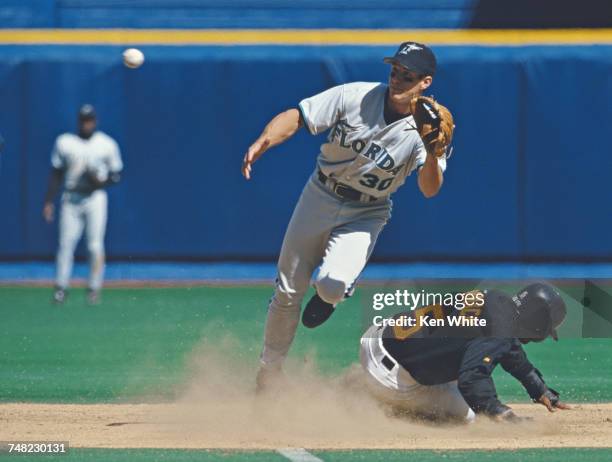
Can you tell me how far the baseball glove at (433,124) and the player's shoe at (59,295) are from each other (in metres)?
6.51

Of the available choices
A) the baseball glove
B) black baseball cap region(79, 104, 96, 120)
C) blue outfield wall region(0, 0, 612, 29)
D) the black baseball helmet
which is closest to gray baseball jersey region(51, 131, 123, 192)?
black baseball cap region(79, 104, 96, 120)

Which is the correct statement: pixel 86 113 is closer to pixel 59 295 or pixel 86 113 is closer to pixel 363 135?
pixel 59 295

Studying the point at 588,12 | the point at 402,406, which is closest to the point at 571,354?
the point at 402,406

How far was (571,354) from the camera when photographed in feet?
31.1

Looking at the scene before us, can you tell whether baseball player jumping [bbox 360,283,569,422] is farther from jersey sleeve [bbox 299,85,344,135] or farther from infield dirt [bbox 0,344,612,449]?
jersey sleeve [bbox 299,85,344,135]

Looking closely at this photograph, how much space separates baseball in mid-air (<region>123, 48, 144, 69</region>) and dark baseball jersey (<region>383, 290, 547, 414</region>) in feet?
22.6

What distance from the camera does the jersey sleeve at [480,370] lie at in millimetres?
6121

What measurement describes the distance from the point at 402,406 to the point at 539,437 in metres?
0.76

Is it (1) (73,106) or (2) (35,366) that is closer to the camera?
(2) (35,366)

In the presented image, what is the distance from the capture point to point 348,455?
221 inches

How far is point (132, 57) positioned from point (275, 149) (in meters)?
1.70

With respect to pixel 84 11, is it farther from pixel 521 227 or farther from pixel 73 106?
pixel 521 227

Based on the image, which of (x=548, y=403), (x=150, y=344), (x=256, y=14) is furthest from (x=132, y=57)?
(x=548, y=403)

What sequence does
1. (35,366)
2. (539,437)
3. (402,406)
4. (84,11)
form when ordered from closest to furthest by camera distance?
(539,437) < (402,406) < (35,366) < (84,11)
